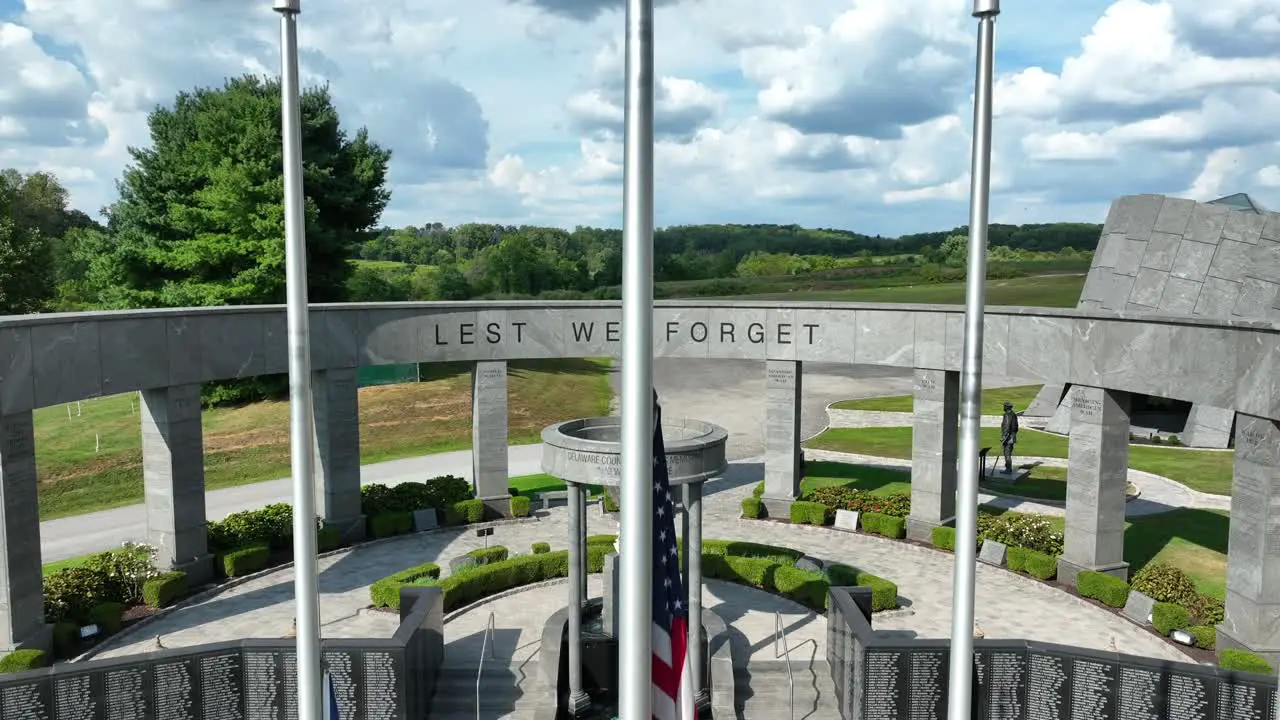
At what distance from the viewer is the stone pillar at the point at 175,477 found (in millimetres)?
27828

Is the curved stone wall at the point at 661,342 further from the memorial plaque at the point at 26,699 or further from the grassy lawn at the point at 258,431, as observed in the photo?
the grassy lawn at the point at 258,431

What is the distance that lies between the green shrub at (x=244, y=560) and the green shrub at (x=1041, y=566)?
23.9 m

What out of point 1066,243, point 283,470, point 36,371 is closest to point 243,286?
point 283,470

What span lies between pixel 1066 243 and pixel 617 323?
99291mm

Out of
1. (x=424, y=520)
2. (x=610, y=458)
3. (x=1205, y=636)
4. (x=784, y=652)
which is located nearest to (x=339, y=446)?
(x=424, y=520)

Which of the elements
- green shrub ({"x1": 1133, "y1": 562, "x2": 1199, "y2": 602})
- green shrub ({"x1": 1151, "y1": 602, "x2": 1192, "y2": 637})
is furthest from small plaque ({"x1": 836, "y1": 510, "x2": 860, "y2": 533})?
green shrub ({"x1": 1151, "y1": 602, "x2": 1192, "y2": 637})

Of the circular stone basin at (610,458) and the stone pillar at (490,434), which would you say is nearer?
the circular stone basin at (610,458)

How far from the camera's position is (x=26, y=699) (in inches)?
681

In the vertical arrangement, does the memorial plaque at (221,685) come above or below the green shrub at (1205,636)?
above

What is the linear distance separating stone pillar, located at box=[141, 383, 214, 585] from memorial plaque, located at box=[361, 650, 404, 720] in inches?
492

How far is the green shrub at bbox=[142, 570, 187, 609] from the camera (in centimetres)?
2644

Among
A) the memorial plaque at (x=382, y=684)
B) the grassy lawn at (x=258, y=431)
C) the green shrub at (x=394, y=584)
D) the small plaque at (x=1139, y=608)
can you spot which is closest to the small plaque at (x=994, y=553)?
the small plaque at (x=1139, y=608)

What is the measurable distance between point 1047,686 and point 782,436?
1801 centimetres

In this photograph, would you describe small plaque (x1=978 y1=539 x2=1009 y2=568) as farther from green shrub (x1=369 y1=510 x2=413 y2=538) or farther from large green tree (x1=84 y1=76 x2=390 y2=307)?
large green tree (x1=84 y1=76 x2=390 y2=307)
